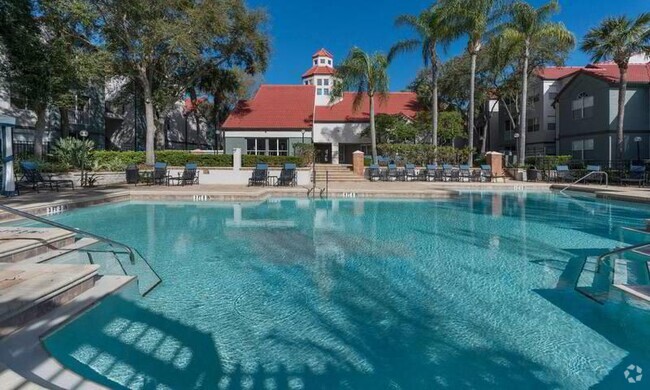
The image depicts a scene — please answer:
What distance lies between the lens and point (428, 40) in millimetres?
26547

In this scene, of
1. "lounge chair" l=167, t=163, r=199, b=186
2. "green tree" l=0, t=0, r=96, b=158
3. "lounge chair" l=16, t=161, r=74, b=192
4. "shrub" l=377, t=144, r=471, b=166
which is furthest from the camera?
"shrub" l=377, t=144, r=471, b=166

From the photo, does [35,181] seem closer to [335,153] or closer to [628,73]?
[335,153]

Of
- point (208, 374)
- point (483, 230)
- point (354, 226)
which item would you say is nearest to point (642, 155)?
point (483, 230)

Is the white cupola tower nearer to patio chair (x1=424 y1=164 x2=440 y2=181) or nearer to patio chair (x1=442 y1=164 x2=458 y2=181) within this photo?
patio chair (x1=424 y1=164 x2=440 y2=181)

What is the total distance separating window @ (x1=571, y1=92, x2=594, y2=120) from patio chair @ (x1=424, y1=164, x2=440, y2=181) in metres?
12.8

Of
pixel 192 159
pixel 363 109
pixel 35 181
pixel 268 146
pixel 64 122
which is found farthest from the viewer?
pixel 363 109

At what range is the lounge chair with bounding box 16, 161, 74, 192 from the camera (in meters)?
16.3

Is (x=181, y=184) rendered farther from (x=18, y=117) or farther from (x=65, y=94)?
(x=18, y=117)

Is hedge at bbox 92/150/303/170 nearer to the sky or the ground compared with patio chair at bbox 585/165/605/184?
nearer to the sky

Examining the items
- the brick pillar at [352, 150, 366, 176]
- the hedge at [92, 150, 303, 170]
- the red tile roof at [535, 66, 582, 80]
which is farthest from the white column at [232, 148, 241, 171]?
the red tile roof at [535, 66, 582, 80]

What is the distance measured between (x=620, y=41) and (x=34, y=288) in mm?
27909

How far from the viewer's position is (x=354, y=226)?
37.4 feet

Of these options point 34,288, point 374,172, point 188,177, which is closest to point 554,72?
point 374,172

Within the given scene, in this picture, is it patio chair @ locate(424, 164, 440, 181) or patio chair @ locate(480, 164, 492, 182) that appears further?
patio chair @ locate(424, 164, 440, 181)
